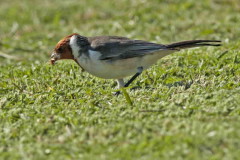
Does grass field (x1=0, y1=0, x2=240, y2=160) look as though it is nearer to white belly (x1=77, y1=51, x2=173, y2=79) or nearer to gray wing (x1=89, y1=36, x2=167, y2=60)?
white belly (x1=77, y1=51, x2=173, y2=79)

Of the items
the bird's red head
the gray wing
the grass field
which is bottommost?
the grass field

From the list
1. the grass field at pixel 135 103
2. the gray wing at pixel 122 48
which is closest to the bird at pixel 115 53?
the gray wing at pixel 122 48

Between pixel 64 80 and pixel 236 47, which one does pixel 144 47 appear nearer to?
pixel 64 80

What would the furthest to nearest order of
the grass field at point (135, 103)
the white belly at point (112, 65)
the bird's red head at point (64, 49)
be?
1. the bird's red head at point (64, 49)
2. the white belly at point (112, 65)
3. the grass field at point (135, 103)

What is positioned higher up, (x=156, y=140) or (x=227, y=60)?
(x=227, y=60)

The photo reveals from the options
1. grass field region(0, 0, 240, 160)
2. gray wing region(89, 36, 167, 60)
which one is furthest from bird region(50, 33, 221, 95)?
grass field region(0, 0, 240, 160)

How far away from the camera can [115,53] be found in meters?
6.07

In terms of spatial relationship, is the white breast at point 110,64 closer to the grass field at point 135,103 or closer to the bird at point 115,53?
the bird at point 115,53

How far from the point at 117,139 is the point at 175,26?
577 cm

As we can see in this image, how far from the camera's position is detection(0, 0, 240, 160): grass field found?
14.0 ft

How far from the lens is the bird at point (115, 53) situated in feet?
19.8

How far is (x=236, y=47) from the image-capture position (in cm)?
750

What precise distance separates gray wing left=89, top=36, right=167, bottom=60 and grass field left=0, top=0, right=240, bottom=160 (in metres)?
0.42

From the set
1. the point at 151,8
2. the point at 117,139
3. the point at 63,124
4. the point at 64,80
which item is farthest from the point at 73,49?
the point at 151,8
